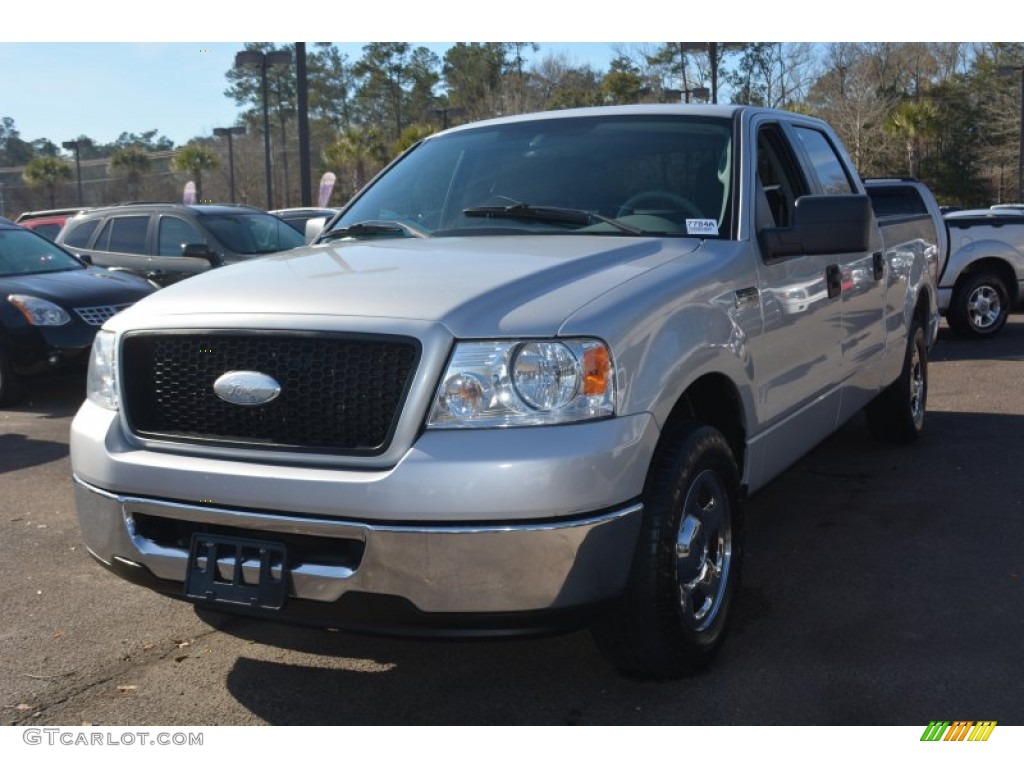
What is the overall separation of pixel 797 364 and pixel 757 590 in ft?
2.96

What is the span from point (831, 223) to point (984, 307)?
9.29 m

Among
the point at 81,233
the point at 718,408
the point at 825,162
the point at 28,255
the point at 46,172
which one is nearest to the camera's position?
the point at 718,408

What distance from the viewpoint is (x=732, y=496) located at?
369 centimetres

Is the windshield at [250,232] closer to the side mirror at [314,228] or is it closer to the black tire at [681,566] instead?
the side mirror at [314,228]

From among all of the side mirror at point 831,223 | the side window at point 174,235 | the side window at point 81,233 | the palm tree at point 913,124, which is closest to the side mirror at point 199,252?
the side window at point 174,235

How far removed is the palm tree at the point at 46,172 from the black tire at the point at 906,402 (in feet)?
150

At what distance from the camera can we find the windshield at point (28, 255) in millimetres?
9861

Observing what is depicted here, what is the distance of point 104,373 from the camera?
3.54 m

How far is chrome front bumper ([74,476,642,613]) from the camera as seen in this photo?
2.85 metres

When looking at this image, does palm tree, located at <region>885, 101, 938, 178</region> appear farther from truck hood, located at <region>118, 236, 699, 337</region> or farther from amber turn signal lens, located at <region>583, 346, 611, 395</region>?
amber turn signal lens, located at <region>583, 346, 611, 395</region>

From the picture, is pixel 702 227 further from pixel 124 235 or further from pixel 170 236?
pixel 124 235

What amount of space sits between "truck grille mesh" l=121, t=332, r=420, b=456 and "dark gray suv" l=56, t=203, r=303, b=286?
8.38m
